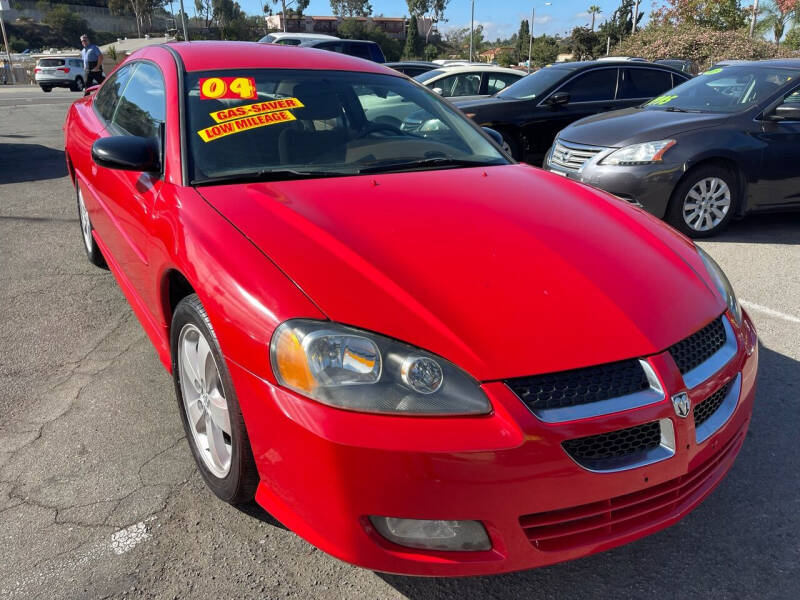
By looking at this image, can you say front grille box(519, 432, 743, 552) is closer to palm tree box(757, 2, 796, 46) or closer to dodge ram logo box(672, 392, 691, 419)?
dodge ram logo box(672, 392, 691, 419)

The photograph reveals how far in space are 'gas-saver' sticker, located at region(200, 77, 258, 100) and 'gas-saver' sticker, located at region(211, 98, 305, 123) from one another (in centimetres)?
7

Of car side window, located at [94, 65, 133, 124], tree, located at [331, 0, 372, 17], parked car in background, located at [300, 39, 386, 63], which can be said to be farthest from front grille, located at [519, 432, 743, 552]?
tree, located at [331, 0, 372, 17]

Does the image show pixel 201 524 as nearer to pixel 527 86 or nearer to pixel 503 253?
pixel 503 253

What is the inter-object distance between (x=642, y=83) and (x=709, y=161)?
→ 3.74 m

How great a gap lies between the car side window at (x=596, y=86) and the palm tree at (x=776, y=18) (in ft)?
107

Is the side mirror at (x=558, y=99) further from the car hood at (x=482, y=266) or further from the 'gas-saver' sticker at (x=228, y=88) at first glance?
the 'gas-saver' sticker at (x=228, y=88)

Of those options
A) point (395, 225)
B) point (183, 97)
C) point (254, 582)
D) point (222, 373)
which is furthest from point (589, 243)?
point (183, 97)

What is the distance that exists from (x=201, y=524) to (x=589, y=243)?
1622 mm

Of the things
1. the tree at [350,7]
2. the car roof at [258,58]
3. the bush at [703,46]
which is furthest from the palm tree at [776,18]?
the tree at [350,7]

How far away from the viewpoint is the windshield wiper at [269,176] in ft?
8.01

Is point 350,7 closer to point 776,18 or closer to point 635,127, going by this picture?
point 776,18

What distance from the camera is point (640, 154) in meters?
5.45

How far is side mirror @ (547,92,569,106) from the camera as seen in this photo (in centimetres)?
812

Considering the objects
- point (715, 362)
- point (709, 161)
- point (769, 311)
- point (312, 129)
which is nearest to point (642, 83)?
point (709, 161)
